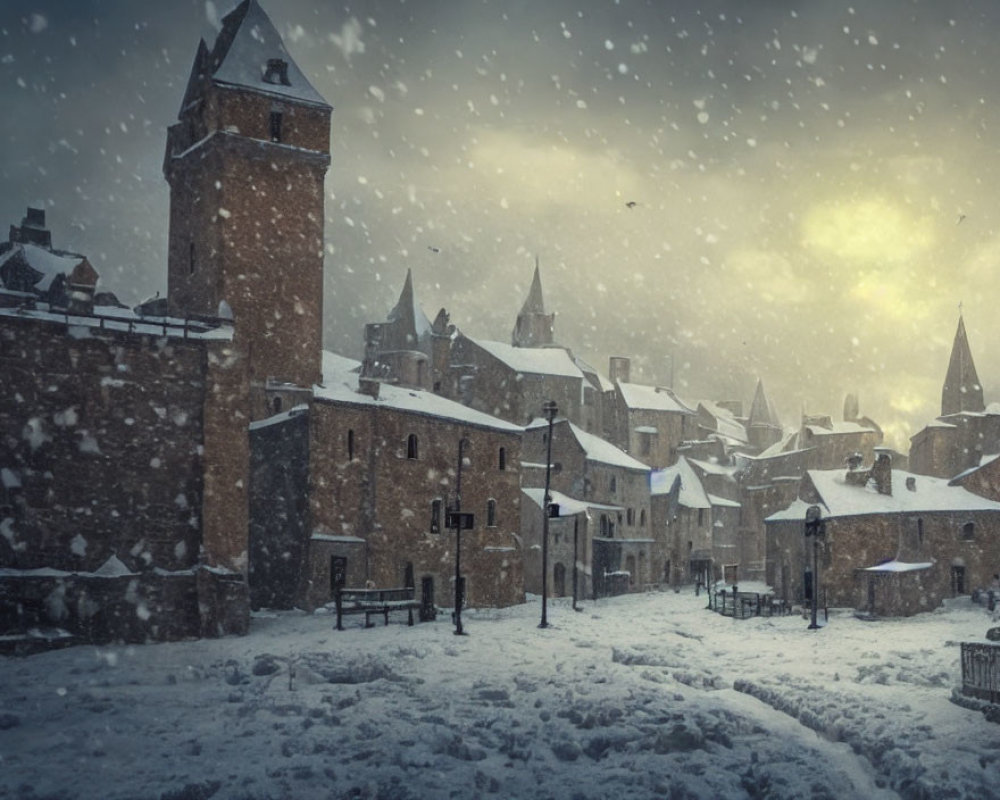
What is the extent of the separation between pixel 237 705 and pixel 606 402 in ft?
215

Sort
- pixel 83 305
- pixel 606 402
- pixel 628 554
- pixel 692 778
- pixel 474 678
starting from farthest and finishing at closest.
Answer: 1. pixel 606 402
2. pixel 628 554
3. pixel 83 305
4. pixel 474 678
5. pixel 692 778

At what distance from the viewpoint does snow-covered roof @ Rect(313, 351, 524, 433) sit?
40.0 meters

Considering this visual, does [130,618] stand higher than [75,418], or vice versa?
[75,418]

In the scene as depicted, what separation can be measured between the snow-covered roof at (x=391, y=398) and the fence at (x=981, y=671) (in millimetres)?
25890

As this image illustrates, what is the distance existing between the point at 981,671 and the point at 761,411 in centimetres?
9071

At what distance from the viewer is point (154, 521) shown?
2941cm

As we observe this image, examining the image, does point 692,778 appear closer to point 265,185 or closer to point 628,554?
point 265,185

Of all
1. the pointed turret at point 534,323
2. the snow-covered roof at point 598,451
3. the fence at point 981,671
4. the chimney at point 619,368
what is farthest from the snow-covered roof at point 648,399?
the fence at point 981,671

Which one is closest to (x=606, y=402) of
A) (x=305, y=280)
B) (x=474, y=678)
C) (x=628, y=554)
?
(x=628, y=554)

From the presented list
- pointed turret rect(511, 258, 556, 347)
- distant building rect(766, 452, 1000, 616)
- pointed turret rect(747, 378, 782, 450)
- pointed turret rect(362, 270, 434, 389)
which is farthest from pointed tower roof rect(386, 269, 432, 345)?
pointed turret rect(747, 378, 782, 450)

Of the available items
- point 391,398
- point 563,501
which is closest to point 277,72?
point 391,398

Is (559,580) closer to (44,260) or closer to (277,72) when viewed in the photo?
(277,72)

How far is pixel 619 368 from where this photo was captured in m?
89.2

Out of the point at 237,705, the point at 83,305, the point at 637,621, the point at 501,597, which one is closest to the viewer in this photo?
the point at 237,705
